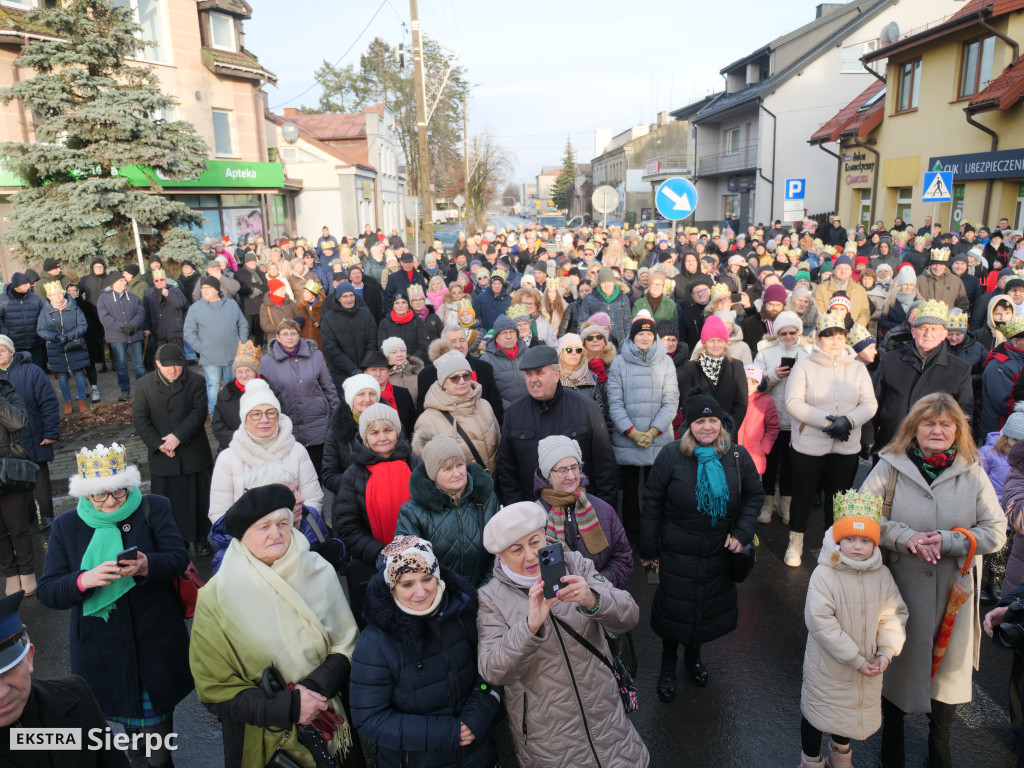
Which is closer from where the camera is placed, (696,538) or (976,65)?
(696,538)

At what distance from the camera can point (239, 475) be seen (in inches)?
175

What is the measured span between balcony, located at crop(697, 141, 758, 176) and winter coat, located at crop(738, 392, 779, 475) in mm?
32691

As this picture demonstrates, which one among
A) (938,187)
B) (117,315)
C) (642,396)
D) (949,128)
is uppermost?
(949,128)

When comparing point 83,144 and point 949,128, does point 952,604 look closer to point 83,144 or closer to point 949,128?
point 83,144

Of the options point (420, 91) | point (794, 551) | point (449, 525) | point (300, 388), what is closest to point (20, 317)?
point (300, 388)

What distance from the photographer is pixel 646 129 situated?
75.6 m

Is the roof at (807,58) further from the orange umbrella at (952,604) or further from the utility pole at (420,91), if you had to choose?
the orange umbrella at (952,604)

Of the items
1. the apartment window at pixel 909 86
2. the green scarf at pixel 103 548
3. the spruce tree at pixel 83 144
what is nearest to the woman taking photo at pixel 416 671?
the green scarf at pixel 103 548

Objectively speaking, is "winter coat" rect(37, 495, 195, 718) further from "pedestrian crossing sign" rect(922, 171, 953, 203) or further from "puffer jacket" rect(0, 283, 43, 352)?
"pedestrian crossing sign" rect(922, 171, 953, 203)

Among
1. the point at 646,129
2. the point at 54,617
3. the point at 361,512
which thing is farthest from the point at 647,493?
the point at 646,129

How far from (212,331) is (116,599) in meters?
6.56

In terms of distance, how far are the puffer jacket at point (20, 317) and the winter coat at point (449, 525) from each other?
9.14 m

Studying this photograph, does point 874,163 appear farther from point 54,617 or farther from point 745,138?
point 54,617

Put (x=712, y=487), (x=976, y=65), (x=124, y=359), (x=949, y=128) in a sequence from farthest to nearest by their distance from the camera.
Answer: (x=949, y=128) → (x=976, y=65) → (x=124, y=359) → (x=712, y=487)
